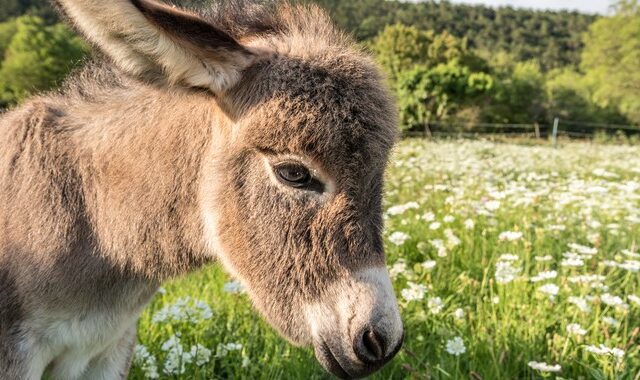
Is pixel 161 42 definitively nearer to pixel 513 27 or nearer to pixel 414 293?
pixel 414 293

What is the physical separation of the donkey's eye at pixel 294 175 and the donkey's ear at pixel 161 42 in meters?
0.37

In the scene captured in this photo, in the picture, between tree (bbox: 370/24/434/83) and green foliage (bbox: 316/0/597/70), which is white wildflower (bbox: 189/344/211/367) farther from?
green foliage (bbox: 316/0/597/70)

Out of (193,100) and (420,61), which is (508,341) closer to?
(193,100)

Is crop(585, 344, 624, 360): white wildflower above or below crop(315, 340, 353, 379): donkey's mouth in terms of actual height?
below

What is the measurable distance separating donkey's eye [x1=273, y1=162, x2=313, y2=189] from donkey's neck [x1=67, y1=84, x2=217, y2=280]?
0.37 m

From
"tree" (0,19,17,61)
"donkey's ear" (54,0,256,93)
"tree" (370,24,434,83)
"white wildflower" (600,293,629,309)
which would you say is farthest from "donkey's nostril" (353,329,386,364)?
"tree" (370,24,434,83)

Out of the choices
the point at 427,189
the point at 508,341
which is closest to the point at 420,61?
the point at 427,189

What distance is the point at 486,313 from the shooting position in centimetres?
356

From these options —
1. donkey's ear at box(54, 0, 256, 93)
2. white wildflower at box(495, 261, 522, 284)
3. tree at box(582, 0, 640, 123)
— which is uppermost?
donkey's ear at box(54, 0, 256, 93)

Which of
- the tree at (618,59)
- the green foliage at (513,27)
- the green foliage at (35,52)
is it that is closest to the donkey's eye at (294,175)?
the green foliage at (35,52)

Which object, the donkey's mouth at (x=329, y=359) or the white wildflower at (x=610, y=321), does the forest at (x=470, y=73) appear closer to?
the white wildflower at (x=610, y=321)

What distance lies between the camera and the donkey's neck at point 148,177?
6.90 ft

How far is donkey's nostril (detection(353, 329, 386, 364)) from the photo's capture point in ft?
5.82

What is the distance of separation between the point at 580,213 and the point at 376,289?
4.11m
